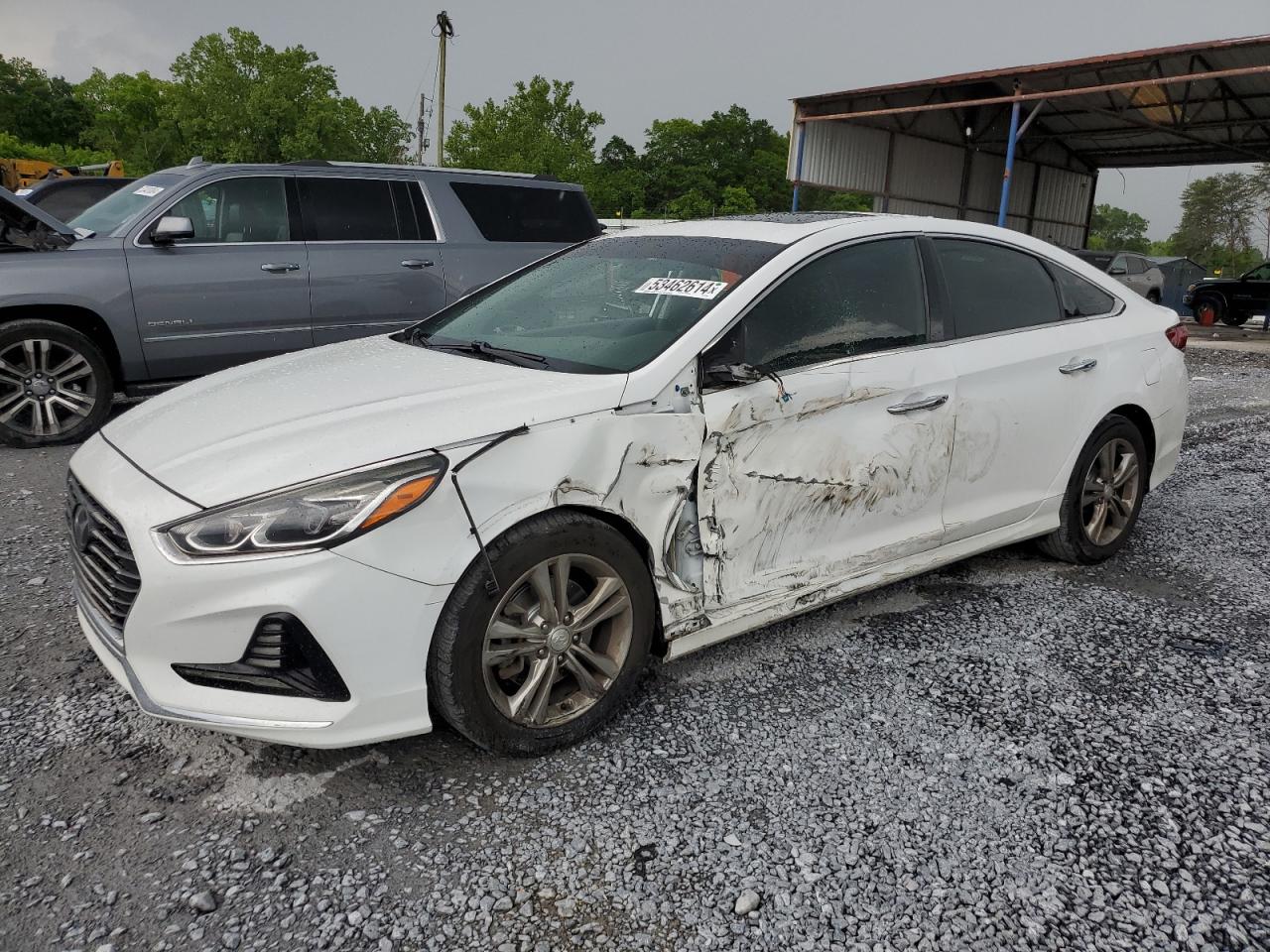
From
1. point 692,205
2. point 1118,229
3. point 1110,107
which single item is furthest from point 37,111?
point 1118,229

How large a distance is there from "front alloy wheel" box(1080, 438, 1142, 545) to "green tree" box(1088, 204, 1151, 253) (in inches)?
5765

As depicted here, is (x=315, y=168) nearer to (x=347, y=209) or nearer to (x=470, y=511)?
(x=347, y=209)

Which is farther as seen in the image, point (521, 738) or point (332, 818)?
point (521, 738)

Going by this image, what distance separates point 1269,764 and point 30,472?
6203 millimetres

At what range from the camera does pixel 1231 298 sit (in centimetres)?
2167

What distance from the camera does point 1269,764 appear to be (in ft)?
9.18

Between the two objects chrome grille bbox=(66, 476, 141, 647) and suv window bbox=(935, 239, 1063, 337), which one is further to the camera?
suv window bbox=(935, 239, 1063, 337)


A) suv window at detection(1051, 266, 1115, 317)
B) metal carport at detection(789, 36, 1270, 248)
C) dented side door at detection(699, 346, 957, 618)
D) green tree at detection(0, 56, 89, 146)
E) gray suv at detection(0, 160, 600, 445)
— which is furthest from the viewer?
green tree at detection(0, 56, 89, 146)

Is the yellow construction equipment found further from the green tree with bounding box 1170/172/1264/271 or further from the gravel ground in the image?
the green tree with bounding box 1170/172/1264/271

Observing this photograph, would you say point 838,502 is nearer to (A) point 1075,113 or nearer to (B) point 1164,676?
(B) point 1164,676

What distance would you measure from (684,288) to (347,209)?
462 cm

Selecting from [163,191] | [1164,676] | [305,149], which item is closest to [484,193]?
[163,191]

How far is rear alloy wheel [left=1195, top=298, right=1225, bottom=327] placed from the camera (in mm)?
21828

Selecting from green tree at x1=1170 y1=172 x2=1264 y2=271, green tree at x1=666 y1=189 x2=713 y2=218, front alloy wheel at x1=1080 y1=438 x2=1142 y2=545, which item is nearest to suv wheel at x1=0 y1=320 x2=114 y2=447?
front alloy wheel at x1=1080 y1=438 x2=1142 y2=545
